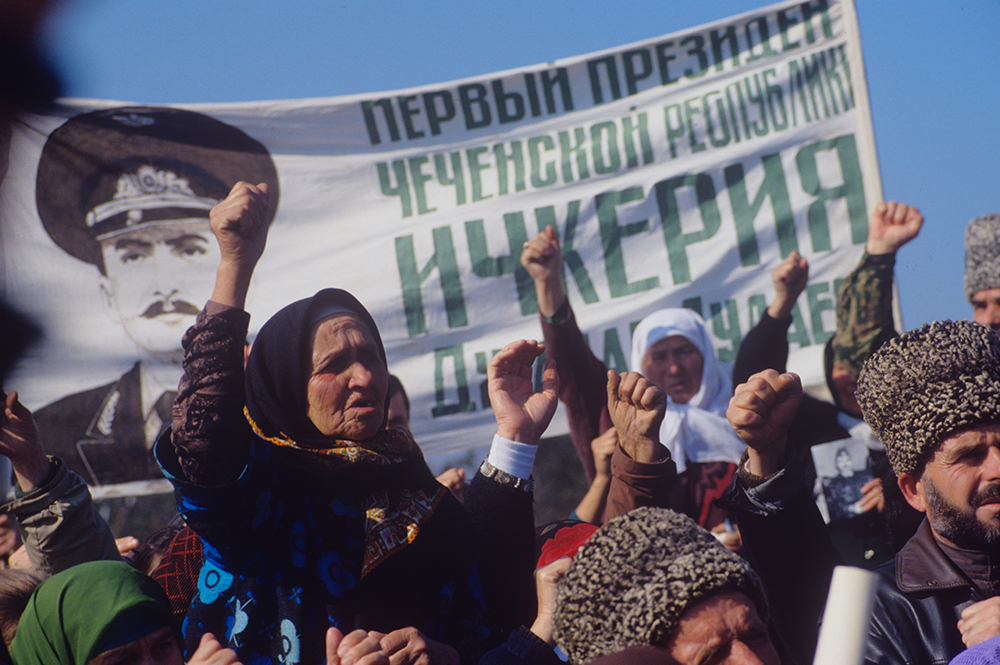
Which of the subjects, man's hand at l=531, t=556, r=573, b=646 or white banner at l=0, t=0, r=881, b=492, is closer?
man's hand at l=531, t=556, r=573, b=646

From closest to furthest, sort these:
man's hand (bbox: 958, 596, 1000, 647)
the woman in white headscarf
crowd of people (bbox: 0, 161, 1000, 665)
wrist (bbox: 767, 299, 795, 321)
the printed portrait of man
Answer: man's hand (bbox: 958, 596, 1000, 647) → crowd of people (bbox: 0, 161, 1000, 665) → the woman in white headscarf → wrist (bbox: 767, 299, 795, 321) → the printed portrait of man

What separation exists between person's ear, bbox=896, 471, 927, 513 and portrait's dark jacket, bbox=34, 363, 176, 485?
2.87 metres

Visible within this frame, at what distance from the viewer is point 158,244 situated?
4023mm

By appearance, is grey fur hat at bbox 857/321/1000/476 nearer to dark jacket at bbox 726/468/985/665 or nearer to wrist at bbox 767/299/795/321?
dark jacket at bbox 726/468/985/665

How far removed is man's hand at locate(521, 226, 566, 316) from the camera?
363 cm

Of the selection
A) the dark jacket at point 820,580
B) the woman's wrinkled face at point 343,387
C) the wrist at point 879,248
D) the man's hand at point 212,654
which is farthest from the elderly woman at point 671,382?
the man's hand at point 212,654

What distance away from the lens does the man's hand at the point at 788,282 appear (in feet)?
12.0

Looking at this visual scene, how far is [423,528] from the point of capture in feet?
7.70

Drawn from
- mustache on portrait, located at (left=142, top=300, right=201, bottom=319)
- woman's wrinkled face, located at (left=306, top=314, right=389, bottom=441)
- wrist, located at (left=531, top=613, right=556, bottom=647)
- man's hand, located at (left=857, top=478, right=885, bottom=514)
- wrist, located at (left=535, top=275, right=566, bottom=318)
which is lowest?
man's hand, located at (left=857, top=478, right=885, bottom=514)

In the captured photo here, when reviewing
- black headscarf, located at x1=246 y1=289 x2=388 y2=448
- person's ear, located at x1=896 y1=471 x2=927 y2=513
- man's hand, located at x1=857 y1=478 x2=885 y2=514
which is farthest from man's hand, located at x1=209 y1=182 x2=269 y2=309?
man's hand, located at x1=857 y1=478 x2=885 y2=514

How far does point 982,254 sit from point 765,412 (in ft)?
7.74

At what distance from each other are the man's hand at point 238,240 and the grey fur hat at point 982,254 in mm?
3017

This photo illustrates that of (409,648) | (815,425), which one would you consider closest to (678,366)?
(815,425)

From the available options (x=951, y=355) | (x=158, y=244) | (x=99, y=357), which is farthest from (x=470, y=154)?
(x=951, y=355)
